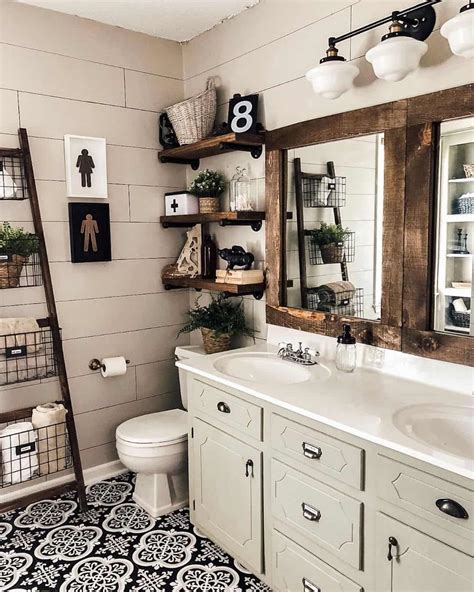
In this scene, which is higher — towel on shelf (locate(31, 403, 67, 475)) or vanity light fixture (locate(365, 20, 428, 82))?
vanity light fixture (locate(365, 20, 428, 82))

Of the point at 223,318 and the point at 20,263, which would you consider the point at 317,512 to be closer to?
the point at 223,318

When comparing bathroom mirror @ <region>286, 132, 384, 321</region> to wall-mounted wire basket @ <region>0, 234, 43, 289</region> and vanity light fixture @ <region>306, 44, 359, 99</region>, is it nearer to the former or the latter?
vanity light fixture @ <region>306, 44, 359, 99</region>

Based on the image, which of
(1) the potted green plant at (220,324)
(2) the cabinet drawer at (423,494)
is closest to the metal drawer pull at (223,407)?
(1) the potted green plant at (220,324)

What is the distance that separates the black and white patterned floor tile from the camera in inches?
85.4

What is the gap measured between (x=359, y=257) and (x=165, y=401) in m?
1.61

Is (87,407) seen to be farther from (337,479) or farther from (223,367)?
(337,479)

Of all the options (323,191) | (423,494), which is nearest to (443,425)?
(423,494)

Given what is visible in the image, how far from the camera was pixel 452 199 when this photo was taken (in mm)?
1919

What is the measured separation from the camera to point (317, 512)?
180cm

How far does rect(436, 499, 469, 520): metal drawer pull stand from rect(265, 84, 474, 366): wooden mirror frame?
62cm

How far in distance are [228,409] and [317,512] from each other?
561 mm

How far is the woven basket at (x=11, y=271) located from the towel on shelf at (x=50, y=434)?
2.12 ft

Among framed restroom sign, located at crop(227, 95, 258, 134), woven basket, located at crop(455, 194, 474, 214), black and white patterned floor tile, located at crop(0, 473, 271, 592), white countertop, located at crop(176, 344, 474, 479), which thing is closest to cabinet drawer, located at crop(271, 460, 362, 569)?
white countertop, located at crop(176, 344, 474, 479)

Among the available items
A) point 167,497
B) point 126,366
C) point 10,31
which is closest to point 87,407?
point 126,366
